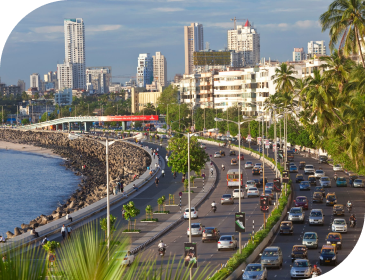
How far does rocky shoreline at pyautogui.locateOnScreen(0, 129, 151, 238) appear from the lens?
64613 millimetres

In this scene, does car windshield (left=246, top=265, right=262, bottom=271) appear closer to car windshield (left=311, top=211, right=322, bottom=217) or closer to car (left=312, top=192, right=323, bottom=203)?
car windshield (left=311, top=211, right=322, bottom=217)

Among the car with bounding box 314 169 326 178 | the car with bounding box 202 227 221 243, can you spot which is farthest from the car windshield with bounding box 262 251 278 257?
the car with bounding box 314 169 326 178

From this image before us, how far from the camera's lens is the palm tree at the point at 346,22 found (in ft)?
190

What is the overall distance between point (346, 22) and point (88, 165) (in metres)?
74.2

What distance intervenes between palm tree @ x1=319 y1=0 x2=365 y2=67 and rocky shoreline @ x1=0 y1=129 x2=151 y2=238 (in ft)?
109

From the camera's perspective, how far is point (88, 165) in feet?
398

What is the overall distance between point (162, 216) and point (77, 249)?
44642 mm

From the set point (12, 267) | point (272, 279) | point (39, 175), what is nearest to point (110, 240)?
point (12, 267)

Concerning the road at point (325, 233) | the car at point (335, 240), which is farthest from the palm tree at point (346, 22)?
the car at point (335, 240)

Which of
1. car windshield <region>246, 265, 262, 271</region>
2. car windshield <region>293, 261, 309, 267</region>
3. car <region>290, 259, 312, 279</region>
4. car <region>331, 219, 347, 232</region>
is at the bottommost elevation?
car <region>331, 219, 347, 232</region>

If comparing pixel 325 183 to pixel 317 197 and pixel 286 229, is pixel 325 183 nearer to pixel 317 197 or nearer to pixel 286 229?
pixel 317 197

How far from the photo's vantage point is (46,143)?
186 meters

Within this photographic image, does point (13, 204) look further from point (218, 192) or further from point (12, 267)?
point (12, 267)

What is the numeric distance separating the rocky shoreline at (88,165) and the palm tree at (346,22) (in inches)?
1312
